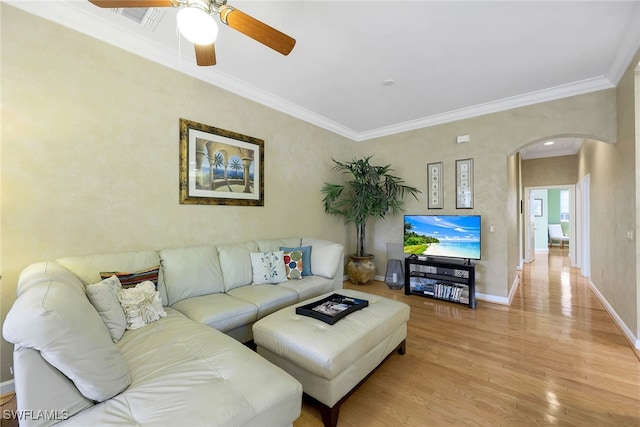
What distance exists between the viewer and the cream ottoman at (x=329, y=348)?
156 centimetres

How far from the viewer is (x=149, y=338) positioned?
164 centimetres

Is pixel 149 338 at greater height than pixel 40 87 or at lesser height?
lesser

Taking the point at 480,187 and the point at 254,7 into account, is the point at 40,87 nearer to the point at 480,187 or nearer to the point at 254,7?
the point at 254,7

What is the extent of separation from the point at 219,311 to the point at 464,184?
3.80 metres

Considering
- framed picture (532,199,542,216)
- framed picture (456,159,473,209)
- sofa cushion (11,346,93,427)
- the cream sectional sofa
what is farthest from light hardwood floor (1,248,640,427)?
framed picture (532,199,542,216)

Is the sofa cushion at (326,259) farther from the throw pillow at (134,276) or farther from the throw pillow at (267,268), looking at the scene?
the throw pillow at (134,276)

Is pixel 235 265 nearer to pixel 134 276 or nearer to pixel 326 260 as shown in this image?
pixel 134 276

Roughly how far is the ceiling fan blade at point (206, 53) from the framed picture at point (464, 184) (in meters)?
3.68

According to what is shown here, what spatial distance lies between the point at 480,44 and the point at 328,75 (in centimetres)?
153

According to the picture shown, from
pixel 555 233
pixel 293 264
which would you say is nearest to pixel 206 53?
pixel 293 264

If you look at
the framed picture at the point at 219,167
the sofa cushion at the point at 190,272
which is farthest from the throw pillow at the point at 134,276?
the framed picture at the point at 219,167

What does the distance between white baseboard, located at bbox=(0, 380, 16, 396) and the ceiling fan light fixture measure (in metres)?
2.63

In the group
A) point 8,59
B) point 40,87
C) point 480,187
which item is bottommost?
point 480,187

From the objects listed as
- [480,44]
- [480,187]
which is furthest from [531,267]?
[480,44]
